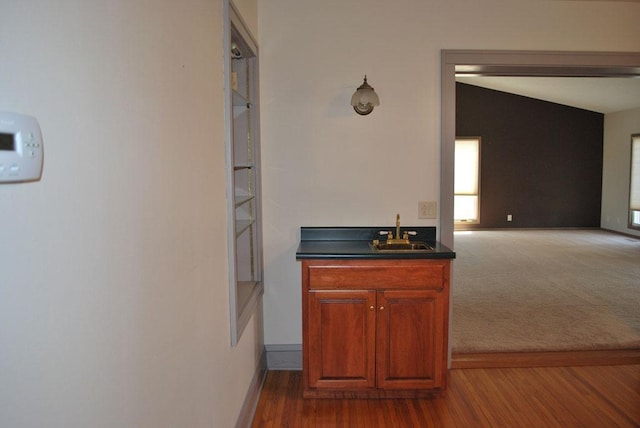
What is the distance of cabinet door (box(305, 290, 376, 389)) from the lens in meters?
2.75

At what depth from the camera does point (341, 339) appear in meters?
2.77

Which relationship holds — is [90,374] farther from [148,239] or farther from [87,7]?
[87,7]

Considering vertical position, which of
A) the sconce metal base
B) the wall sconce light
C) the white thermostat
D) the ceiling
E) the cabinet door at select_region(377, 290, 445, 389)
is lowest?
the cabinet door at select_region(377, 290, 445, 389)

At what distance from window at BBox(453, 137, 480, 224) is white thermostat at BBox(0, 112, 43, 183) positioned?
9650 millimetres

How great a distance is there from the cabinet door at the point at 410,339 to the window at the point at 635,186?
8065mm

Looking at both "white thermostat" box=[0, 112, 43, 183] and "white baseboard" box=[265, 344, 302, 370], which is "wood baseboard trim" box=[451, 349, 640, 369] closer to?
"white baseboard" box=[265, 344, 302, 370]

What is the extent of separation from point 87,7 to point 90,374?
751mm

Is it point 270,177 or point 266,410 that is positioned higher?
point 270,177

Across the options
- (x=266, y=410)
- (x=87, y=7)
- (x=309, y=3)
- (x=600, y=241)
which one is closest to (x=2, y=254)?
(x=87, y=7)

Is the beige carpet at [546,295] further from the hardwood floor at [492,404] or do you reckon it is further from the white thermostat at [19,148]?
the white thermostat at [19,148]

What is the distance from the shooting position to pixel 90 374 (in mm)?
926

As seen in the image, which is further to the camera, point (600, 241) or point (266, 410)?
point (600, 241)

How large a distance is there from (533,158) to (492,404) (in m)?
8.21


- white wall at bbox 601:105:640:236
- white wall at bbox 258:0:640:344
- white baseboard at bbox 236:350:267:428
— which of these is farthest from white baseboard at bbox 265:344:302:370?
white wall at bbox 601:105:640:236
